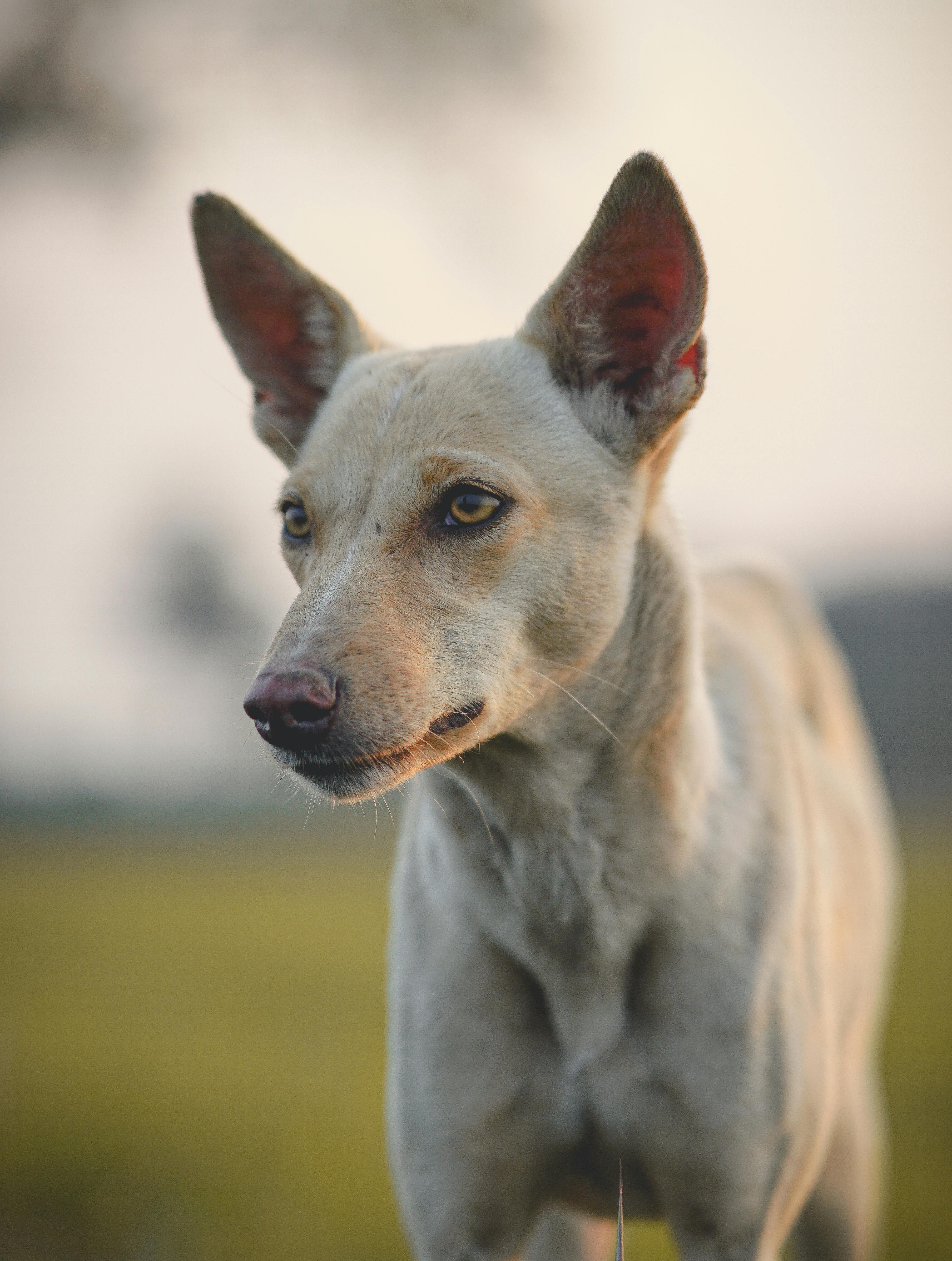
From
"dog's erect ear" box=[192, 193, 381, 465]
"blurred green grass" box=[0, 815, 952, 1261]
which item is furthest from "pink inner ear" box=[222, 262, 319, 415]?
"blurred green grass" box=[0, 815, 952, 1261]

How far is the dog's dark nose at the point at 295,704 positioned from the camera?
180 cm

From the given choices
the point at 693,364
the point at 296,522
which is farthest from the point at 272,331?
the point at 693,364

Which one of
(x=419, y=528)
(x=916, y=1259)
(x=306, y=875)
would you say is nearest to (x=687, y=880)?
(x=419, y=528)

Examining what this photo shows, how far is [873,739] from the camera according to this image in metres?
16.3

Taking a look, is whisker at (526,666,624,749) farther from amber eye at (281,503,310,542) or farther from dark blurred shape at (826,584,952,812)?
dark blurred shape at (826,584,952,812)

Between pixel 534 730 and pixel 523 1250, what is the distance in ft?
5.14

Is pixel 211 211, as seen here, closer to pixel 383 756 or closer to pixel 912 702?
pixel 383 756

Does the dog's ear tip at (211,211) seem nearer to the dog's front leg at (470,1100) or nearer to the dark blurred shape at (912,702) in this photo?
the dog's front leg at (470,1100)

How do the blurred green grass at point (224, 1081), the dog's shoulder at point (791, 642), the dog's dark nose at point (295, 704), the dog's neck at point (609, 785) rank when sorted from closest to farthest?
the dog's dark nose at point (295, 704) < the dog's neck at point (609, 785) < the dog's shoulder at point (791, 642) < the blurred green grass at point (224, 1081)

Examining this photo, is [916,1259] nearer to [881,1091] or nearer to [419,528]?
[881,1091]

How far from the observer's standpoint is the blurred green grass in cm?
436

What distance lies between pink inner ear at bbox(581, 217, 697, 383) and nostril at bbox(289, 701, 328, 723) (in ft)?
3.61

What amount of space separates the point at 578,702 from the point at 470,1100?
3.31ft

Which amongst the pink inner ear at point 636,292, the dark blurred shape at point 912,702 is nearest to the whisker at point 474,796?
the pink inner ear at point 636,292
